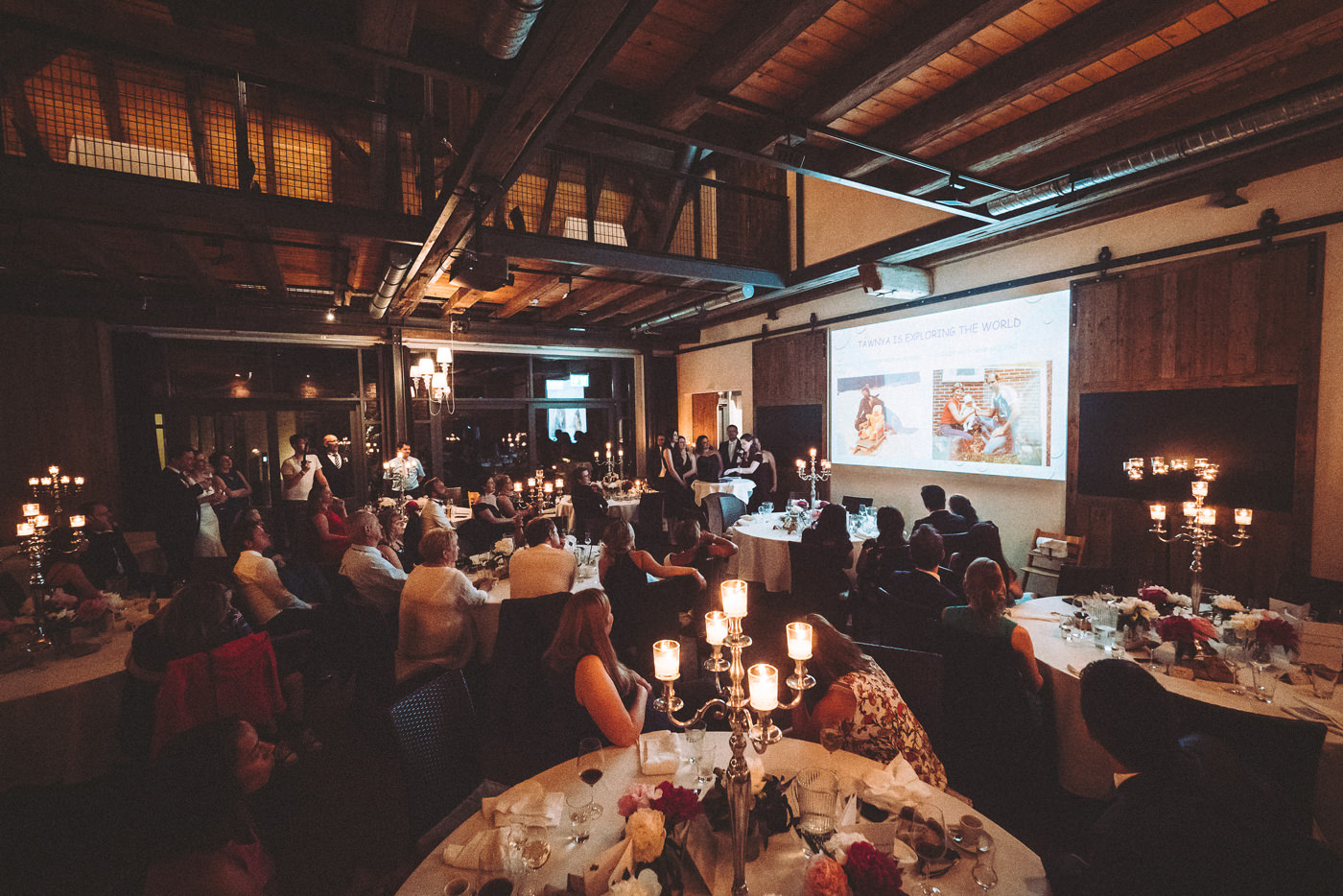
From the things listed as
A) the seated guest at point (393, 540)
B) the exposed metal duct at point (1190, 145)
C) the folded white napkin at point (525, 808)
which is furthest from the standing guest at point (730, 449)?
the folded white napkin at point (525, 808)

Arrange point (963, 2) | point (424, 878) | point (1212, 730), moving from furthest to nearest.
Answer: point (963, 2)
point (1212, 730)
point (424, 878)

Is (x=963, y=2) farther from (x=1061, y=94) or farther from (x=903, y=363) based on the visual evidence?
(x=903, y=363)

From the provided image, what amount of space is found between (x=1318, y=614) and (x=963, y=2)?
4.03m

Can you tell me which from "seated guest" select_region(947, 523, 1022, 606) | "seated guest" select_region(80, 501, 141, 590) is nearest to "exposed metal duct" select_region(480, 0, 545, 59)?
"seated guest" select_region(947, 523, 1022, 606)

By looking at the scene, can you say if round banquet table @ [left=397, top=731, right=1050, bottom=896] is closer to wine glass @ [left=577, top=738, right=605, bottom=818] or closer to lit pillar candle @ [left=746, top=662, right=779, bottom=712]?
wine glass @ [left=577, top=738, right=605, bottom=818]

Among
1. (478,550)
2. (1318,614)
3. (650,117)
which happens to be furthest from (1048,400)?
(478,550)

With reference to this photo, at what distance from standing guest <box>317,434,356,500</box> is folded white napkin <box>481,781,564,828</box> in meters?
7.85

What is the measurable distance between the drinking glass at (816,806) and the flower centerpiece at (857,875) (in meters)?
0.14

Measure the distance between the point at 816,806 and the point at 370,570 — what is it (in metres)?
3.34

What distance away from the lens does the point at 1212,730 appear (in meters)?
2.02

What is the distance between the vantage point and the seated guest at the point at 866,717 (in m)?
2.13

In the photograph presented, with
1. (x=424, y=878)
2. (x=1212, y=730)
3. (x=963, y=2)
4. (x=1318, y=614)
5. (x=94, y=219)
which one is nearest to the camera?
(x=424, y=878)

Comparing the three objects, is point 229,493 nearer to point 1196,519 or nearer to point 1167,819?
point 1167,819

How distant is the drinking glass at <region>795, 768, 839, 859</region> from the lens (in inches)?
63.2
